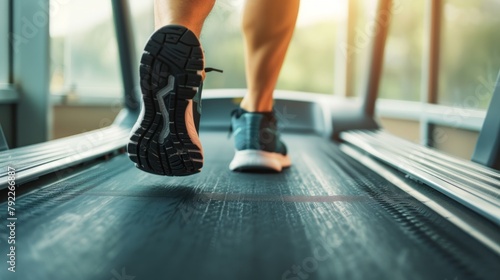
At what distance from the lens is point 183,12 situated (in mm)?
988

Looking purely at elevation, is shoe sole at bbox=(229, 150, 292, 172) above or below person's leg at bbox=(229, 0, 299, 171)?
below

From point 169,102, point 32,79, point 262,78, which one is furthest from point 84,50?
point 169,102

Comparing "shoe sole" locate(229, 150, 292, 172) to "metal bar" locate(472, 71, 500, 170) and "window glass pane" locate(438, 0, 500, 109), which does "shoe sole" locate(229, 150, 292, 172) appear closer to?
"metal bar" locate(472, 71, 500, 170)

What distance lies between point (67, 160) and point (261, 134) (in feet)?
1.78

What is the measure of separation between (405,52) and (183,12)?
2406 millimetres

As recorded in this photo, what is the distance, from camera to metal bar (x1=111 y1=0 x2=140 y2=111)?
7.72 feet

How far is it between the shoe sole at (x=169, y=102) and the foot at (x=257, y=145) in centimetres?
35

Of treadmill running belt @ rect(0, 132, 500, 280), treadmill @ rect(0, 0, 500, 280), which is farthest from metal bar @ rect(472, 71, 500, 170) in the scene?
treadmill running belt @ rect(0, 132, 500, 280)

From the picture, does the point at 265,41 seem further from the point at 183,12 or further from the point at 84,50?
the point at 84,50

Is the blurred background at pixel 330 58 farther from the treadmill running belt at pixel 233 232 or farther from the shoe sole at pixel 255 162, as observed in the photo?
the treadmill running belt at pixel 233 232

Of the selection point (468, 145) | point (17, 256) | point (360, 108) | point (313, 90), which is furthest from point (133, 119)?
point (313, 90)

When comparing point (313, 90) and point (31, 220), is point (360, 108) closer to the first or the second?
→ point (313, 90)

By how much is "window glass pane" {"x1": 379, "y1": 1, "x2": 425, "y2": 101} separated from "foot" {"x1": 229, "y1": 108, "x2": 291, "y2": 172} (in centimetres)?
176

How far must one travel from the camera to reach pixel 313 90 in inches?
161
